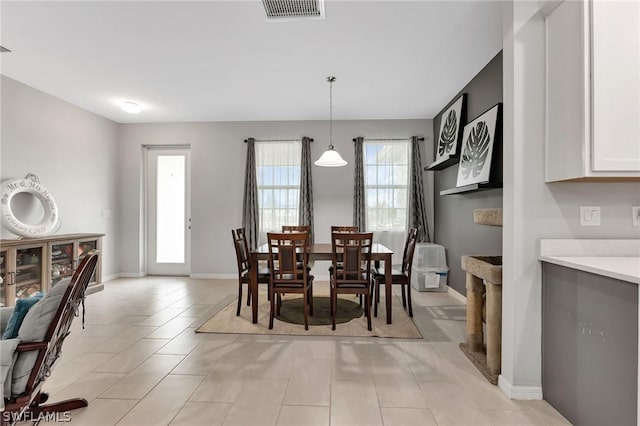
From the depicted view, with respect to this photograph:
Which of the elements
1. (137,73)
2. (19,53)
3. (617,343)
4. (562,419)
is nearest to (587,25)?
(617,343)

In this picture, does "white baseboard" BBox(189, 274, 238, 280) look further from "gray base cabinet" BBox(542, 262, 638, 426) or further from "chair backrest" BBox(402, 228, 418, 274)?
"gray base cabinet" BBox(542, 262, 638, 426)

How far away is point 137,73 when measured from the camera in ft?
12.1

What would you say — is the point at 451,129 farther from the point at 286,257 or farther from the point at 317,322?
the point at 317,322

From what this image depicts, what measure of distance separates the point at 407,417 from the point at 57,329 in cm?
187

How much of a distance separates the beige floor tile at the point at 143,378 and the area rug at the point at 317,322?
613mm

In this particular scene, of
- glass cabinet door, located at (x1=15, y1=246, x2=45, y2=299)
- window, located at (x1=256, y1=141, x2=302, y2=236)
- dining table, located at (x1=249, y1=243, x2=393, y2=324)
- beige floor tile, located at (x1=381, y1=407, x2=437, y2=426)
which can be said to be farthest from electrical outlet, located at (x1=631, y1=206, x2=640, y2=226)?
glass cabinet door, located at (x1=15, y1=246, x2=45, y2=299)

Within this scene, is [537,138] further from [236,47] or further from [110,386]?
[110,386]

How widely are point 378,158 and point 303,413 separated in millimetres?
4298

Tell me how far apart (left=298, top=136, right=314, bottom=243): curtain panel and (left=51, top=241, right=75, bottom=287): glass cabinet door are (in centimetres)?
323

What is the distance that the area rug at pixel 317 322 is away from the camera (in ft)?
10.1

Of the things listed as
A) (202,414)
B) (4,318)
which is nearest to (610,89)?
(202,414)

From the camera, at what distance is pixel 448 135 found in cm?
452

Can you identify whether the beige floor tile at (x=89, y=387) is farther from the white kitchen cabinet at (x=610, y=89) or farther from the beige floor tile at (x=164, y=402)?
the white kitchen cabinet at (x=610, y=89)

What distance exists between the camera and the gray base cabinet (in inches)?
54.9
